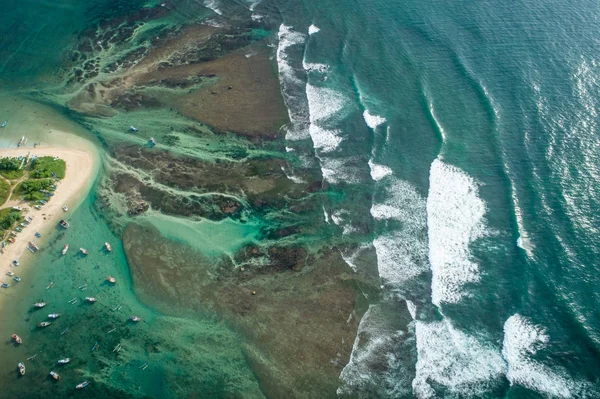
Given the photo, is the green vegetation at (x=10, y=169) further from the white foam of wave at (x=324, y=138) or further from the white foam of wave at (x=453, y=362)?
the white foam of wave at (x=453, y=362)

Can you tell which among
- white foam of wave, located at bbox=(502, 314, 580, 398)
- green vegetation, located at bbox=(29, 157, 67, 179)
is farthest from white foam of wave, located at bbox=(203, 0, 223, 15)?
white foam of wave, located at bbox=(502, 314, 580, 398)

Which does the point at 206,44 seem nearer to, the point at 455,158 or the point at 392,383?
the point at 455,158

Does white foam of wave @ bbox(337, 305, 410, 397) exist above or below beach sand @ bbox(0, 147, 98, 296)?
below

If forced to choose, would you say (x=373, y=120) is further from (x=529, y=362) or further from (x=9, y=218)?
(x=9, y=218)

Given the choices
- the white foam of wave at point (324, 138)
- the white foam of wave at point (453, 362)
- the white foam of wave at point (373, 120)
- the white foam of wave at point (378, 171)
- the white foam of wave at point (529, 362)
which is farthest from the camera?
the white foam of wave at point (373, 120)

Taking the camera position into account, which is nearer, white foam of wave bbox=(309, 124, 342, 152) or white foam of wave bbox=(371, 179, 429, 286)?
white foam of wave bbox=(371, 179, 429, 286)

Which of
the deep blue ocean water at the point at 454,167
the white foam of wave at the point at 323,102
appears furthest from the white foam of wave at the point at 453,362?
the white foam of wave at the point at 323,102

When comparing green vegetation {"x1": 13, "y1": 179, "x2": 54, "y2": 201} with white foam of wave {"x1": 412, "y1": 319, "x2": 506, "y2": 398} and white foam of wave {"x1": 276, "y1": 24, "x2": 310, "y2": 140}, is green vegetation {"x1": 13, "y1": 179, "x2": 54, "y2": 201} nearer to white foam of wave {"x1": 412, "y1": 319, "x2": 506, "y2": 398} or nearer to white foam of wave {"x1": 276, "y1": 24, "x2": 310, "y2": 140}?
white foam of wave {"x1": 276, "y1": 24, "x2": 310, "y2": 140}
